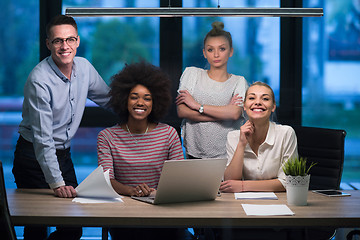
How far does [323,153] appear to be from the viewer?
2990 millimetres

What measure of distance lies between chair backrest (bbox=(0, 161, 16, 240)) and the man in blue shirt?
65 cm

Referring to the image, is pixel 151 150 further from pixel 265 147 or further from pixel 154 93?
pixel 265 147

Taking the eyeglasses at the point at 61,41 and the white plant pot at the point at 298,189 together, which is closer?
the white plant pot at the point at 298,189

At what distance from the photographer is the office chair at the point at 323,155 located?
289cm

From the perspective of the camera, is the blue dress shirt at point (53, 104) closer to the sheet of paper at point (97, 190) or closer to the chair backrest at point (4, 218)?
the sheet of paper at point (97, 190)

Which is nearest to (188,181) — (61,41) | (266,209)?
(266,209)

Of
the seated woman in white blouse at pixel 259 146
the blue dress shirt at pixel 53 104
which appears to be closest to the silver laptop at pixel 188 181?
the seated woman in white blouse at pixel 259 146

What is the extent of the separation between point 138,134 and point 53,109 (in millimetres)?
506

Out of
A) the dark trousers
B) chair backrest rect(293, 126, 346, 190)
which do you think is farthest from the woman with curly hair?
chair backrest rect(293, 126, 346, 190)

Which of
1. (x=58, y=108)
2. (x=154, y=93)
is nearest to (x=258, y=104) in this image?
(x=154, y=93)

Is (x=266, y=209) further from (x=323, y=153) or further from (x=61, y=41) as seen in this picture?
(x=61, y=41)

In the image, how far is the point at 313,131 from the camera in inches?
121

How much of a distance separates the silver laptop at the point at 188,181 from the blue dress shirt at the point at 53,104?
60cm

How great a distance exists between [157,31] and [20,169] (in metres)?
1.90
